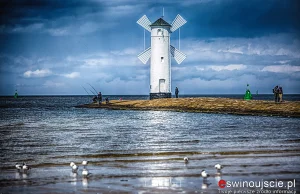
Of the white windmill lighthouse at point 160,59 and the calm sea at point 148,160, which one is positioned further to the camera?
the white windmill lighthouse at point 160,59

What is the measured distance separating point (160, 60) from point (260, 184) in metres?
48.6

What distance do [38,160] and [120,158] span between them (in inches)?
127

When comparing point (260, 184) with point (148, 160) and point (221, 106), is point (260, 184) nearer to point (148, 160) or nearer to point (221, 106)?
point (148, 160)

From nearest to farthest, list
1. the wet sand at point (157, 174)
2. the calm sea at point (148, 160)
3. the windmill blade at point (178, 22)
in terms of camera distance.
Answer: the wet sand at point (157, 174) → the calm sea at point (148, 160) → the windmill blade at point (178, 22)

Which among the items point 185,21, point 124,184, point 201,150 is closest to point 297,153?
point 201,150

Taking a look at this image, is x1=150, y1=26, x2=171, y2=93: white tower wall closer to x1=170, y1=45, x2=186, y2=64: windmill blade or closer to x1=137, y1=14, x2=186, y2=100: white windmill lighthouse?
x1=137, y1=14, x2=186, y2=100: white windmill lighthouse

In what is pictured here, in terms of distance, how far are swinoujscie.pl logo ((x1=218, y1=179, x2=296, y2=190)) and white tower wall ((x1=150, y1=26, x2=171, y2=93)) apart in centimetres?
4792

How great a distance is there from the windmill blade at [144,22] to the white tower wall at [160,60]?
208 centimetres

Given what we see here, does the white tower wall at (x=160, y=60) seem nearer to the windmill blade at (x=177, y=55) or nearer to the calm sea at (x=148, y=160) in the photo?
the windmill blade at (x=177, y=55)

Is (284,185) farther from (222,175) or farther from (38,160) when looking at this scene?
(38,160)

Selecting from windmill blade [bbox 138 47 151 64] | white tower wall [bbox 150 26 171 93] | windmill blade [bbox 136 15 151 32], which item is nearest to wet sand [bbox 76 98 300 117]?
white tower wall [bbox 150 26 171 93]

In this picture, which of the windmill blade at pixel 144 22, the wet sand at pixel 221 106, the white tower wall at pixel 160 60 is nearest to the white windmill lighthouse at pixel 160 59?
the white tower wall at pixel 160 60

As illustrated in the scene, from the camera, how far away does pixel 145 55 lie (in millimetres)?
64125

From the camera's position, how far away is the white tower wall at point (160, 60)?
200 ft
